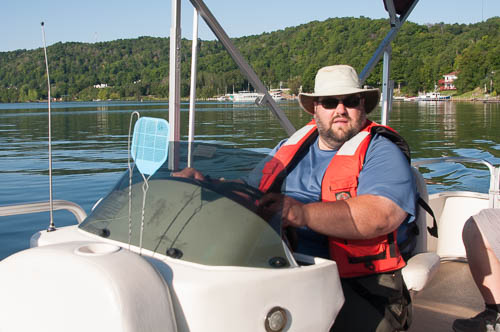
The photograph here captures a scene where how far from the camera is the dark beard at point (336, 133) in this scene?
2275mm

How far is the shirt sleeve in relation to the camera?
1.88 meters

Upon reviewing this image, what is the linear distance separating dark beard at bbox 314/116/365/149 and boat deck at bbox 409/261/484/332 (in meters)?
1.12

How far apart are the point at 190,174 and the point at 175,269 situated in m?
0.32

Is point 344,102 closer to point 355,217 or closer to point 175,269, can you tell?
point 355,217

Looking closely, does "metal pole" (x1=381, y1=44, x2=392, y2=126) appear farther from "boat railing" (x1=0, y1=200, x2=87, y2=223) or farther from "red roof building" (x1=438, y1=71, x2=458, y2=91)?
"red roof building" (x1=438, y1=71, x2=458, y2=91)

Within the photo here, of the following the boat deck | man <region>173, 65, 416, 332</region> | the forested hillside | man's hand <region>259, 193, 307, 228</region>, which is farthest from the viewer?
the forested hillside

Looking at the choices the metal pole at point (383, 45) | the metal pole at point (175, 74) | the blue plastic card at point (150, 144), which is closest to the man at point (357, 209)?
the blue plastic card at point (150, 144)

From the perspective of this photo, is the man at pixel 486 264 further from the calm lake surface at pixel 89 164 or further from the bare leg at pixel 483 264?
the calm lake surface at pixel 89 164

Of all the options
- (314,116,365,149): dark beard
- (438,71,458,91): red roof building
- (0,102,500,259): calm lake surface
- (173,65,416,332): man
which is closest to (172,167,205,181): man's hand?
(173,65,416,332): man

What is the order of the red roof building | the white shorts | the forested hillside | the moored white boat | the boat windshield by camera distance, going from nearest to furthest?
the boat windshield → the white shorts → the forested hillside → the moored white boat → the red roof building

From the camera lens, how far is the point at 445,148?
765 inches

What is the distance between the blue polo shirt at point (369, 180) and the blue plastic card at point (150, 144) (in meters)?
0.28

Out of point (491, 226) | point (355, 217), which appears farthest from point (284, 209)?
point (491, 226)

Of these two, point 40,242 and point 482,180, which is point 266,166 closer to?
point 40,242
